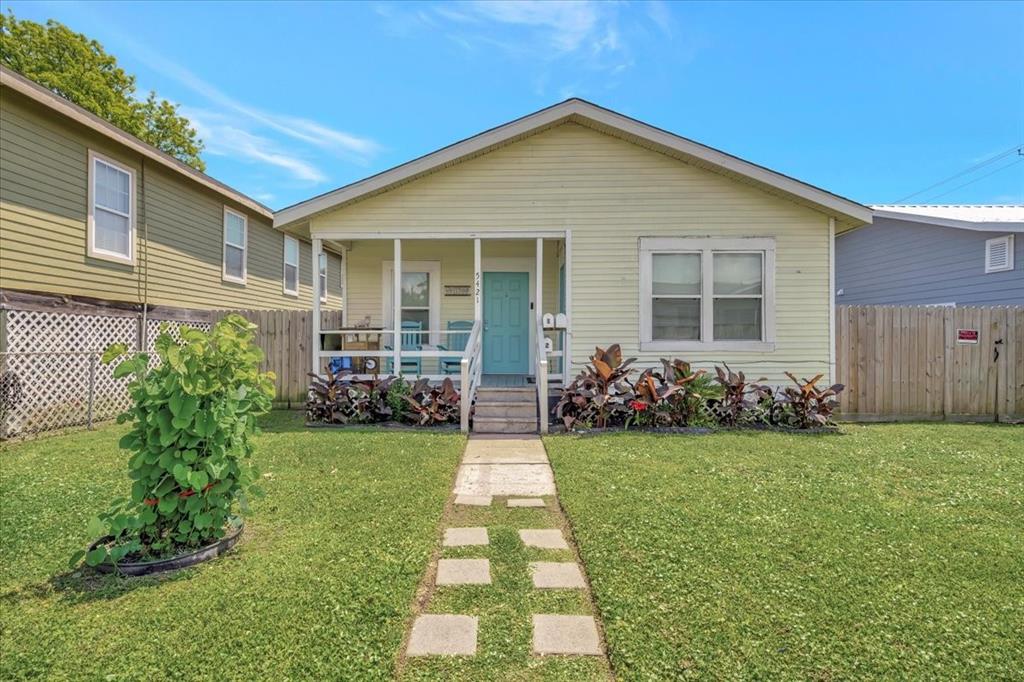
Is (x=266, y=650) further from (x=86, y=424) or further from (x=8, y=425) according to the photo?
(x=86, y=424)

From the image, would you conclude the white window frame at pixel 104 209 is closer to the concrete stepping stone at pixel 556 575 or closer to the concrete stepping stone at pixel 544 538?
the concrete stepping stone at pixel 544 538

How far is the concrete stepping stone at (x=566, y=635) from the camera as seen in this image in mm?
2172

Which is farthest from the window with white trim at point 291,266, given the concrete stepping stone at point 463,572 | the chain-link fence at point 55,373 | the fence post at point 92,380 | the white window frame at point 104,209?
the concrete stepping stone at point 463,572

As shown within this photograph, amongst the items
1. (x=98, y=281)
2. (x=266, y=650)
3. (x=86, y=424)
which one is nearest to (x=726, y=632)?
(x=266, y=650)

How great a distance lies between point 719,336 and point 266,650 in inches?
298

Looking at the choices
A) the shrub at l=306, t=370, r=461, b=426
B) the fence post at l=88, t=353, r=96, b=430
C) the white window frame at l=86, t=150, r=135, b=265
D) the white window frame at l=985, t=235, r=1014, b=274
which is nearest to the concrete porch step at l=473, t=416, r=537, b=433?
the shrub at l=306, t=370, r=461, b=426

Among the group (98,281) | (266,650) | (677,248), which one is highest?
(677,248)

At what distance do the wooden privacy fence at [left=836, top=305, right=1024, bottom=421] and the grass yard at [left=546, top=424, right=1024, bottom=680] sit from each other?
2.84m

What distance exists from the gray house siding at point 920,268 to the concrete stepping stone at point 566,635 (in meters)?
12.6

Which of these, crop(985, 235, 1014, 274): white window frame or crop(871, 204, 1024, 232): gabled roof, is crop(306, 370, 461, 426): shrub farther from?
crop(985, 235, 1014, 274): white window frame

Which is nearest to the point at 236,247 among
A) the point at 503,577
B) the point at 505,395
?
the point at 505,395

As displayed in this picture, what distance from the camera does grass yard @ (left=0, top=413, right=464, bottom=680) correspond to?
6.82 feet

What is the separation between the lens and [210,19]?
914 cm

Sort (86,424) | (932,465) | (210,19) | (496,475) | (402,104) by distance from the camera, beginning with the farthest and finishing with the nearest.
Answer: (402,104)
(210,19)
(86,424)
(932,465)
(496,475)
